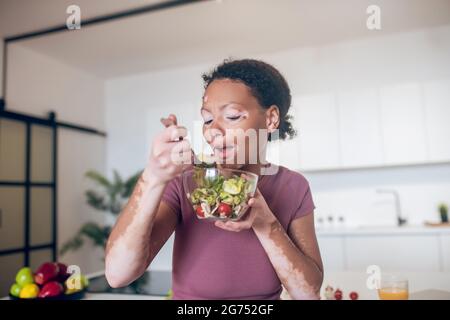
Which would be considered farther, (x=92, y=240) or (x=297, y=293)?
(x=92, y=240)

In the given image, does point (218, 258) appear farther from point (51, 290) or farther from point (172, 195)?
point (51, 290)

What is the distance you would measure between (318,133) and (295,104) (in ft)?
1.94

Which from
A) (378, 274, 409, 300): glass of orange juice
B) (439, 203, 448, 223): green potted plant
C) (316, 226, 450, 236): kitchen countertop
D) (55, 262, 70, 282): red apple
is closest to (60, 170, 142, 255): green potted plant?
(316, 226, 450, 236): kitchen countertop

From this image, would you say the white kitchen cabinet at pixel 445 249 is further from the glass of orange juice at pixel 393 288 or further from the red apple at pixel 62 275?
the red apple at pixel 62 275

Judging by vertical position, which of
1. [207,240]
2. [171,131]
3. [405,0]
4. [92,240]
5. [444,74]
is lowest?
[92,240]

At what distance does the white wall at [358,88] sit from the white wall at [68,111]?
195mm

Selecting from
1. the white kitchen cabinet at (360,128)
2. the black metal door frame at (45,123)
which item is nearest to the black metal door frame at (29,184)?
the black metal door frame at (45,123)

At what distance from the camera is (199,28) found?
6.82ft

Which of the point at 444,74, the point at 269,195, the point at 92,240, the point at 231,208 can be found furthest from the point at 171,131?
the point at 92,240

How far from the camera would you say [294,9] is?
188 cm

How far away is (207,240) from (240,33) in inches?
66.3

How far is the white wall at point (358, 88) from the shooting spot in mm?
2262

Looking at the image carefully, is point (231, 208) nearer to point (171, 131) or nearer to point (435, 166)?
point (171, 131)
